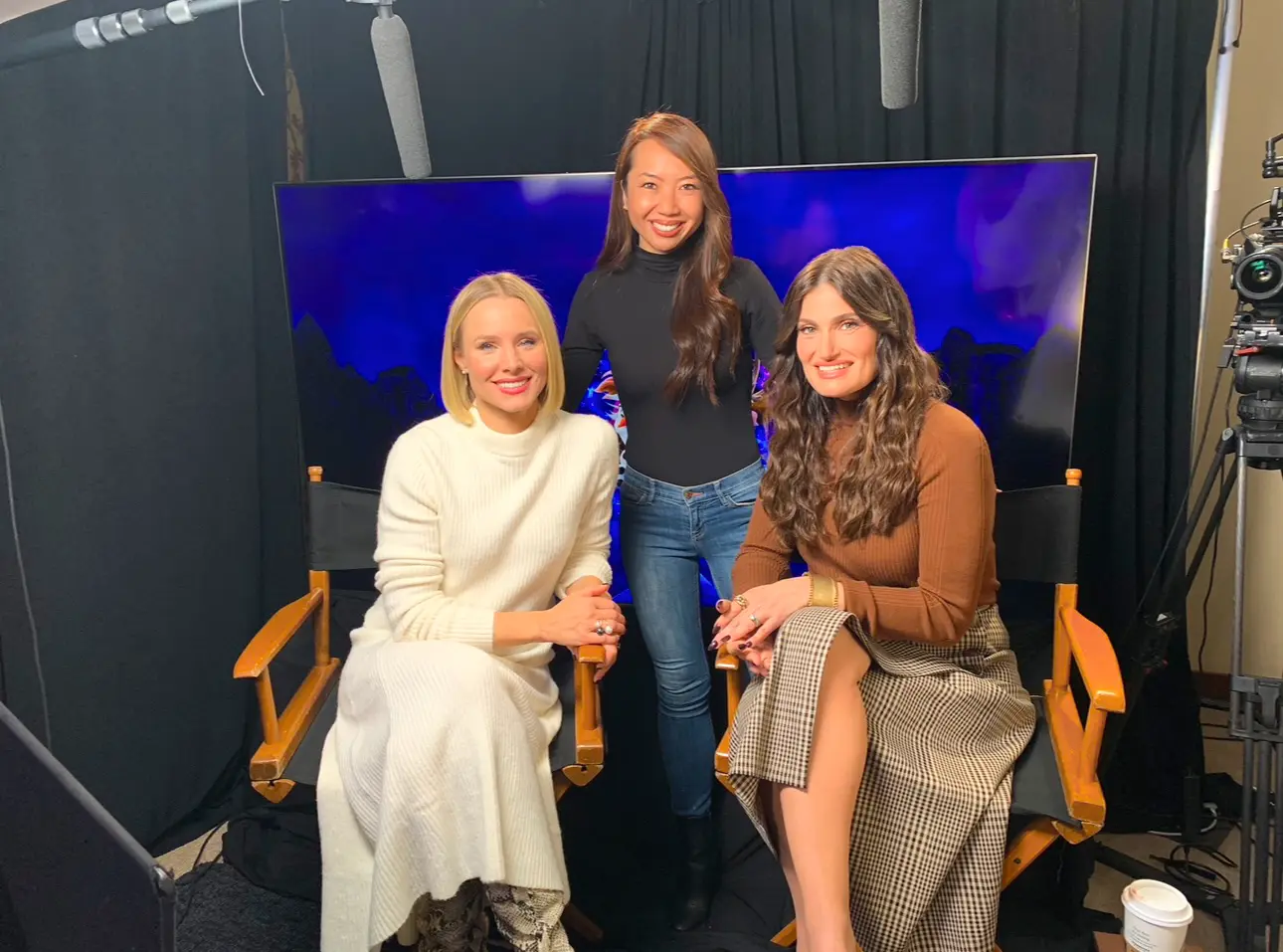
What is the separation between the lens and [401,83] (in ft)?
6.95

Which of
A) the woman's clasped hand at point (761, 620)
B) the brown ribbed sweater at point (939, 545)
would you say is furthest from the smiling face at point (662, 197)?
the woman's clasped hand at point (761, 620)

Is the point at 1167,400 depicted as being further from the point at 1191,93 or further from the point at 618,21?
the point at 618,21

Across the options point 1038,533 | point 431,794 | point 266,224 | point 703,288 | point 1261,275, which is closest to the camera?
point 431,794

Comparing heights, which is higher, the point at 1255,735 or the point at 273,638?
the point at 273,638

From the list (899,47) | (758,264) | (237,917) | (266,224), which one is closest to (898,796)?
(758,264)

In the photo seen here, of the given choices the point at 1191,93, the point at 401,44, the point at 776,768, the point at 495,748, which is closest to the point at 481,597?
the point at 495,748

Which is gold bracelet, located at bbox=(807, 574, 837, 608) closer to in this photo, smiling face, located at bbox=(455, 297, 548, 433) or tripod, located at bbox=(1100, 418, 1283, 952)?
smiling face, located at bbox=(455, 297, 548, 433)

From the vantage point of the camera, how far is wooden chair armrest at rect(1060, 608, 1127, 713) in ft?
5.98

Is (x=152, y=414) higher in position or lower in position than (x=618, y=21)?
lower

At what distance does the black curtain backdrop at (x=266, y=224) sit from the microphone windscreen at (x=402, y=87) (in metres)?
0.49

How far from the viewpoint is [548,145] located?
2686mm

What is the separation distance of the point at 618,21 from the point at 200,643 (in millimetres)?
1805

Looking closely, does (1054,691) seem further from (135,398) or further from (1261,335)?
(135,398)

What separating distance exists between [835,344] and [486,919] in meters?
1.17
